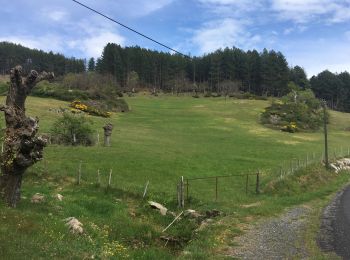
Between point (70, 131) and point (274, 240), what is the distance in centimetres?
3555

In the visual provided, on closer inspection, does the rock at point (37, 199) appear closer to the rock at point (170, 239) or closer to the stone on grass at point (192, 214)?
the rock at point (170, 239)

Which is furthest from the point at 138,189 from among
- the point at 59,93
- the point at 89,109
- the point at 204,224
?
the point at 59,93

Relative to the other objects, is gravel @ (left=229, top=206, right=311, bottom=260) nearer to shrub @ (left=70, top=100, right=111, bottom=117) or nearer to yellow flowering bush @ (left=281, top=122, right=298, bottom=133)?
shrub @ (left=70, top=100, right=111, bottom=117)

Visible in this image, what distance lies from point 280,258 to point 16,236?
9756mm

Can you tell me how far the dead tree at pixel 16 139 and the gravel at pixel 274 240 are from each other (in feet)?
31.7

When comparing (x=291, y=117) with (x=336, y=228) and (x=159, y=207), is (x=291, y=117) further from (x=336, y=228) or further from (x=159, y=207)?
(x=159, y=207)

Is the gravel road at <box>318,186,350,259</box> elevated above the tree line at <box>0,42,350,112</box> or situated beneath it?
situated beneath

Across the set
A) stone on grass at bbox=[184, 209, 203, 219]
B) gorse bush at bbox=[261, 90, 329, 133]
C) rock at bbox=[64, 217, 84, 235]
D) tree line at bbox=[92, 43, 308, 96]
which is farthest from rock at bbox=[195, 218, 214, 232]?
tree line at bbox=[92, 43, 308, 96]

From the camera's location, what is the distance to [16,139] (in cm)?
1947

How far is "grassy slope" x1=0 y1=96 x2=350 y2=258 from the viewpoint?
1627 cm

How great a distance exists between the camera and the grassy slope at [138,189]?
16.3 m

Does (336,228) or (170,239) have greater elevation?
(170,239)

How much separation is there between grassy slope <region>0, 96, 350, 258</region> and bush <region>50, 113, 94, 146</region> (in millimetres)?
3759

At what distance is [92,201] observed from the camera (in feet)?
82.1
